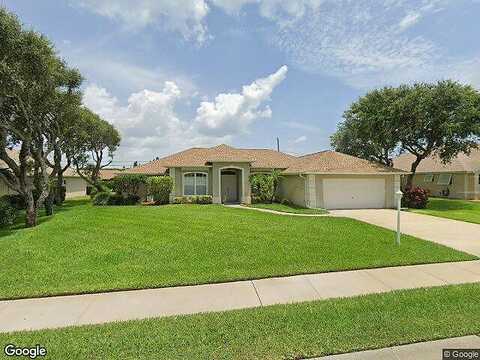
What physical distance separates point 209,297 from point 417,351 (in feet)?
10.1

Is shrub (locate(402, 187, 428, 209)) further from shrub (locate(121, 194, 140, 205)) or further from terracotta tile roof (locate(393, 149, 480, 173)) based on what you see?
shrub (locate(121, 194, 140, 205))

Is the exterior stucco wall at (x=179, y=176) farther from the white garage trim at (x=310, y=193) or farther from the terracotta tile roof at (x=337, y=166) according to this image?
the white garage trim at (x=310, y=193)

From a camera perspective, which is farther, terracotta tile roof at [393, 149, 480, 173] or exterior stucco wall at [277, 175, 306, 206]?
terracotta tile roof at [393, 149, 480, 173]

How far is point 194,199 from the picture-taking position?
22484 millimetres

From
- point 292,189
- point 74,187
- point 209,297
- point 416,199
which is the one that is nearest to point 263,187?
point 292,189

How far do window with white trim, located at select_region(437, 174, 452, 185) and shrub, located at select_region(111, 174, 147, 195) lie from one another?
27.7 metres

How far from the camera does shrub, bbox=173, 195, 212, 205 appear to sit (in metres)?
22.4

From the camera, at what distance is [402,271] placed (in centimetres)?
674

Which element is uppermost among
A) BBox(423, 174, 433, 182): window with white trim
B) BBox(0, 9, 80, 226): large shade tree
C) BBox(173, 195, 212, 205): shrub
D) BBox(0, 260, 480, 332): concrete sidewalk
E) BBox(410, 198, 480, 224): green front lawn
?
BBox(0, 9, 80, 226): large shade tree

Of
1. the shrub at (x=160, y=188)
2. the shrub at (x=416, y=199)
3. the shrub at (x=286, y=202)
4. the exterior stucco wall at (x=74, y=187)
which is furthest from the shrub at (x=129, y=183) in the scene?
the exterior stucco wall at (x=74, y=187)

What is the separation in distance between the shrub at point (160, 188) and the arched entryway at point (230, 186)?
415 cm

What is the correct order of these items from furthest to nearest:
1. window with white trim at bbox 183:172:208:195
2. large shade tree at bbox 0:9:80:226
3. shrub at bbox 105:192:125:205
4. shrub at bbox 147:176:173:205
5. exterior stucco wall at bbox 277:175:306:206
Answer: window with white trim at bbox 183:172:208:195
shrub at bbox 105:192:125:205
shrub at bbox 147:176:173:205
exterior stucco wall at bbox 277:175:306:206
large shade tree at bbox 0:9:80:226

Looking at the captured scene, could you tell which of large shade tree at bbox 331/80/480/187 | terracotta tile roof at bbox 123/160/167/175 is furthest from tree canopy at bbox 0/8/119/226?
large shade tree at bbox 331/80/480/187

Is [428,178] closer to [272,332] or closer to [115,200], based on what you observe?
[115,200]
